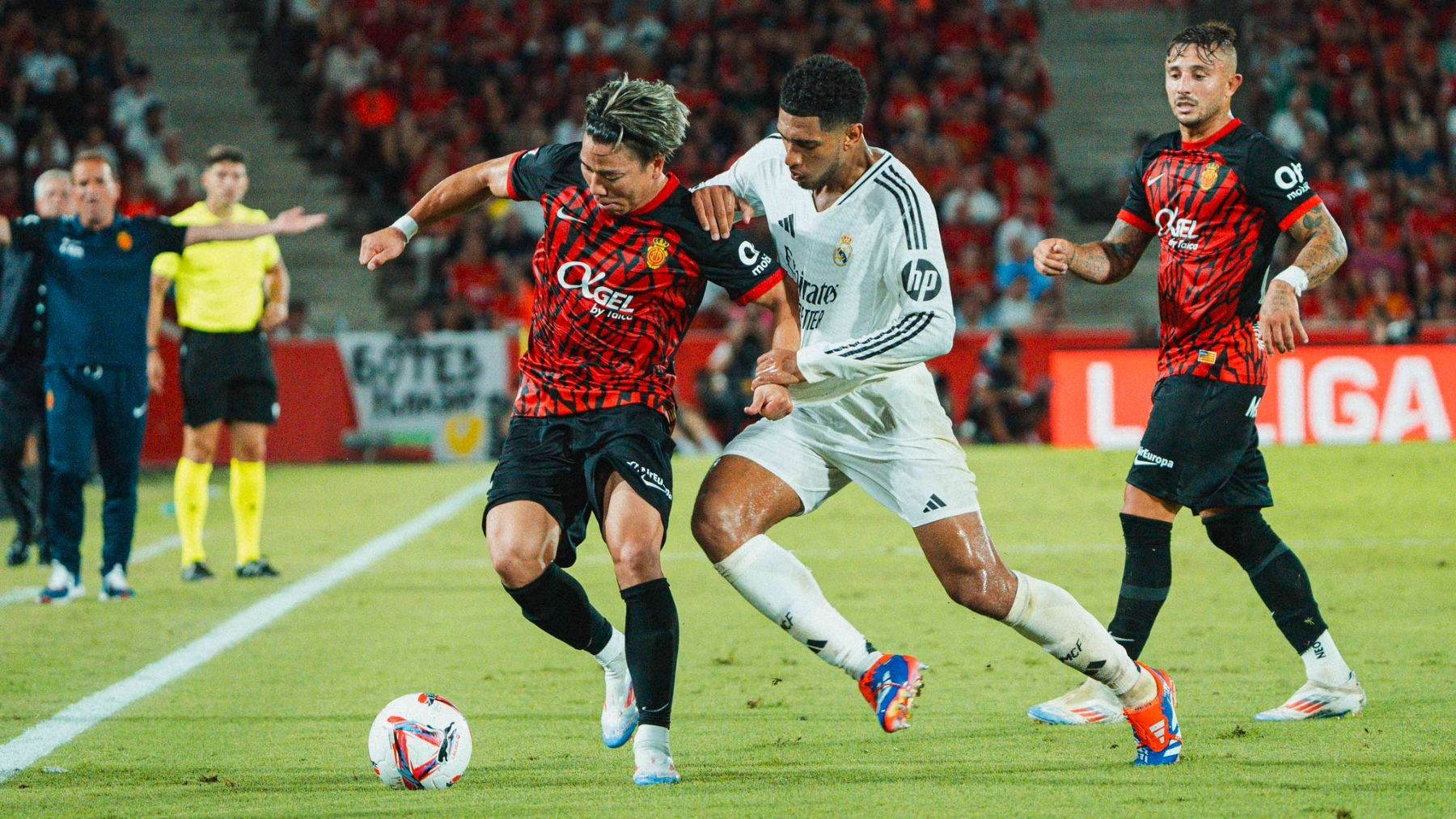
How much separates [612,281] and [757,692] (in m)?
1.84

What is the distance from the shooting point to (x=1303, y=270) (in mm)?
5293

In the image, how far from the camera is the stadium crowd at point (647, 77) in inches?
794

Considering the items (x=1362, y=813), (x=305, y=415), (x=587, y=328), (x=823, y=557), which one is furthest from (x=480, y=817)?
(x=305, y=415)

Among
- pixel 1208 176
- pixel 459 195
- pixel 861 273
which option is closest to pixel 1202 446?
pixel 1208 176

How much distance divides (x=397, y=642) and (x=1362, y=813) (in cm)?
435

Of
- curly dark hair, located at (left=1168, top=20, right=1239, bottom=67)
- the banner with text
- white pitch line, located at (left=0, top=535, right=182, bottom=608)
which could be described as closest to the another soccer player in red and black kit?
curly dark hair, located at (left=1168, top=20, right=1239, bottom=67)

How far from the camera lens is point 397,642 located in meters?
7.34

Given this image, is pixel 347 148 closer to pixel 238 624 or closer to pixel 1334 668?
pixel 238 624

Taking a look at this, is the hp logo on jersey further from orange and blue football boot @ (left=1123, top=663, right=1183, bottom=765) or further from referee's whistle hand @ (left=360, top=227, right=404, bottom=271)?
referee's whistle hand @ (left=360, top=227, right=404, bottom=271)

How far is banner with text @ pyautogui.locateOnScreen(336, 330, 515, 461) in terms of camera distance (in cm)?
1784

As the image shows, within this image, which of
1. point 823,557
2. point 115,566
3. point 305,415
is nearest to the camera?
point 115,566

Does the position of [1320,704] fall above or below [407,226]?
below

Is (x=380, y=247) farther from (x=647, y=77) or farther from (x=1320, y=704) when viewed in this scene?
(x=647, y=77)

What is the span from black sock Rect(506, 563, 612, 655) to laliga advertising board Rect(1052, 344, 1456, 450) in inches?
383
